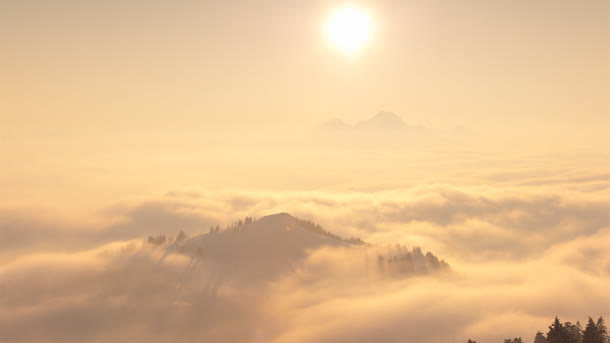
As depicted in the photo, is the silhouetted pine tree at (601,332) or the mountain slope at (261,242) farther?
the mountain slope at (261,242)

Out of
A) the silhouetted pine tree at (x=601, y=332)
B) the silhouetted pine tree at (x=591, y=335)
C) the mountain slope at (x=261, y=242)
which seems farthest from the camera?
the mountain slope at (x=261, y=242)

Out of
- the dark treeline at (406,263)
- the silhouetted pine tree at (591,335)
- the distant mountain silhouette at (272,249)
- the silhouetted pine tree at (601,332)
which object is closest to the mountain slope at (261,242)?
the distant mountain silhouette at (272,249)

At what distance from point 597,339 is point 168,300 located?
14976 centimetres

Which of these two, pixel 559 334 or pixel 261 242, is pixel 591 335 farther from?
pixel 261 242

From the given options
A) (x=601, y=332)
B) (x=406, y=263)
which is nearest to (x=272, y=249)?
(x=406, y=263)

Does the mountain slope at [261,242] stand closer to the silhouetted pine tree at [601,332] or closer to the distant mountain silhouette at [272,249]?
the distant mountain silhouette at [272,249]

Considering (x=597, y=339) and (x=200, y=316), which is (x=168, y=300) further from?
(x=597, y=339)

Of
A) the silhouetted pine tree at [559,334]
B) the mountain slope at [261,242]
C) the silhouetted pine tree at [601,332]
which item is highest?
the mountain slope at [261,242]

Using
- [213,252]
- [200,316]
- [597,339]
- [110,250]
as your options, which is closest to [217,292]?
[200,316]

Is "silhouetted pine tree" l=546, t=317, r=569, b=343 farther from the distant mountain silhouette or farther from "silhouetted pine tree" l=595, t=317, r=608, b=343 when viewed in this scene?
the distant mountain silhouette

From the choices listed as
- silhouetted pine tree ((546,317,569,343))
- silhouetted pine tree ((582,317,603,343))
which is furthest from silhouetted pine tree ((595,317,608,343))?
silhouetted pine tree ((546,317,569,343))

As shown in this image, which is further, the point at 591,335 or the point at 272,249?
the point at 272,249

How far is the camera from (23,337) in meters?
136

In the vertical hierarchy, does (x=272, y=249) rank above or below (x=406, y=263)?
below
